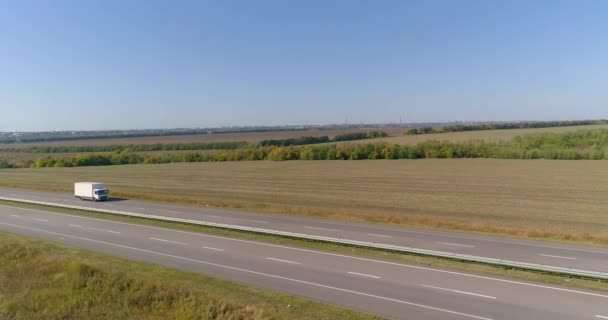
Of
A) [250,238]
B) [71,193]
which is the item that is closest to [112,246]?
[250,238]

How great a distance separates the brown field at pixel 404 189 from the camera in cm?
3472

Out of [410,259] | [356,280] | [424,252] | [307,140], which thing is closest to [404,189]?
[424,252]

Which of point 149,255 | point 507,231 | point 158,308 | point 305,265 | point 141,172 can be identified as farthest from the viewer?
point 141,172

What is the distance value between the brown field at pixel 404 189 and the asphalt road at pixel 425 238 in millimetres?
2327

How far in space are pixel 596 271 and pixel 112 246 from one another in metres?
25.7

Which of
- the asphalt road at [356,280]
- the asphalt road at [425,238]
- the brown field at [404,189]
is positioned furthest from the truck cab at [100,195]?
the asphalt road at [356,280]

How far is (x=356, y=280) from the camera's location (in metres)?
19.4

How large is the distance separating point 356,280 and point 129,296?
924 centimetres

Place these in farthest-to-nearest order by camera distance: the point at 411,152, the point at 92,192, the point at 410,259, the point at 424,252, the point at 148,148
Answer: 1. the point at 148,148
2. the point at 411,152
3. the point at 92,192
4. the point at 424,252
5. the point at 410,259

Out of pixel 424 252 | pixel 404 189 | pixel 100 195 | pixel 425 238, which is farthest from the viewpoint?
pixel 404 189

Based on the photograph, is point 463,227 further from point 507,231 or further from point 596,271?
point 596,271

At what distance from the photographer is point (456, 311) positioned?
1569cm

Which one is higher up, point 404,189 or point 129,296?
point 129,296

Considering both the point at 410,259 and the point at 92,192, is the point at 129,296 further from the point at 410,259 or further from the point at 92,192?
the point at 92,192
